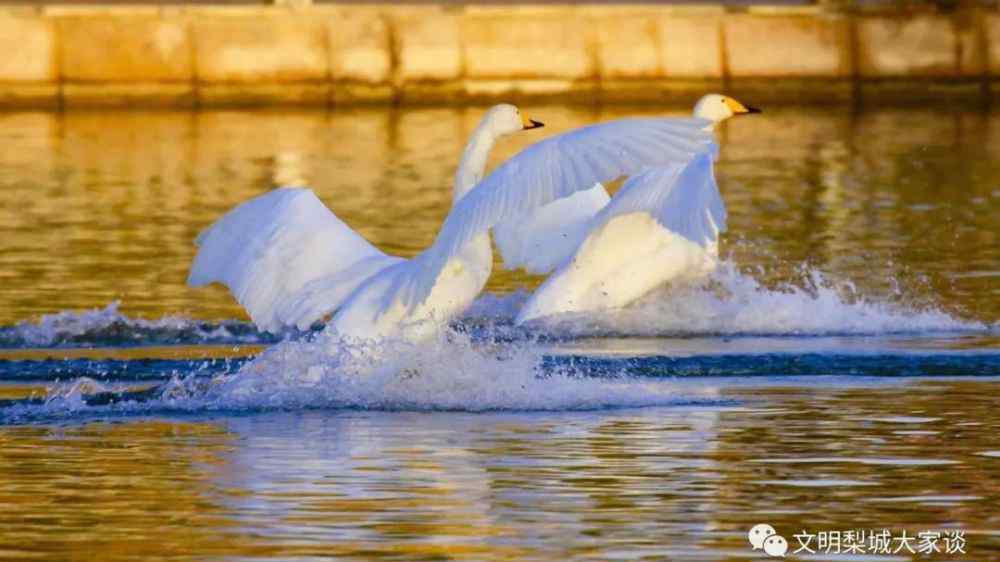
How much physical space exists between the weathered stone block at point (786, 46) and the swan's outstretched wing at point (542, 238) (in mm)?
24573

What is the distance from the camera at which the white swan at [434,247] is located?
41.0 feet

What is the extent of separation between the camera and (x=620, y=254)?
1630cm

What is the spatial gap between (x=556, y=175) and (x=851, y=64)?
3023 cm

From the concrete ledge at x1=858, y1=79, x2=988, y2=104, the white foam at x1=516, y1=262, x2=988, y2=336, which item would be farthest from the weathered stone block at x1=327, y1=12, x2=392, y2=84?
the white foam at x1=516, y1=262, x2=988, y2=336

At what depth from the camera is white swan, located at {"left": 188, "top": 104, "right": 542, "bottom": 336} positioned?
1352 centimetres

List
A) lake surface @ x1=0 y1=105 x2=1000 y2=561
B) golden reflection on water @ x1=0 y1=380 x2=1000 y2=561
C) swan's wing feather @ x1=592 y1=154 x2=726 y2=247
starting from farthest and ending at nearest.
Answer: swan's wing feather @ x1=592 y1=154 x2=726 y2=247, lake surface @ x1=0 y1=105 x2=1000 y2=561, golden reflection on water @ x1=0 y1=380 x2=1000 y2=561

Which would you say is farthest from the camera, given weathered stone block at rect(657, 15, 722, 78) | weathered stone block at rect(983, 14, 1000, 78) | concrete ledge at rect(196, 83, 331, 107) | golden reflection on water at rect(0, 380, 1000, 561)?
weathered stone block at rect(983, 14, 1000, 78)

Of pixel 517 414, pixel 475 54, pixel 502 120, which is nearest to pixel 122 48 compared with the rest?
pixel 475 54

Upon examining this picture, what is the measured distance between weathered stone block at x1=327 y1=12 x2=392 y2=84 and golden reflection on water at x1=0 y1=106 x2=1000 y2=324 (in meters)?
0.61

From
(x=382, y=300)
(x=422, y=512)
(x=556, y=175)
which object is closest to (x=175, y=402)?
(x=382, y=300)

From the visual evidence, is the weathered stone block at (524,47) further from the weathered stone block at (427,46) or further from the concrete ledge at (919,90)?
the concrete ledge at (919,90)

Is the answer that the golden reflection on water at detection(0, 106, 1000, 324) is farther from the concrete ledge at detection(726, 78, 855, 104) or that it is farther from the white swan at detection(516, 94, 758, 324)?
the white swan at detection(516, 94, 758, 324)

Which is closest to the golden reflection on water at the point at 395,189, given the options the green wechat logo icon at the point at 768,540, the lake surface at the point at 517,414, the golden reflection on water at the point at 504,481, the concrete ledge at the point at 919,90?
the lake surface at the point at 517,414

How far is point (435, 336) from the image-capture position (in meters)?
13.1
